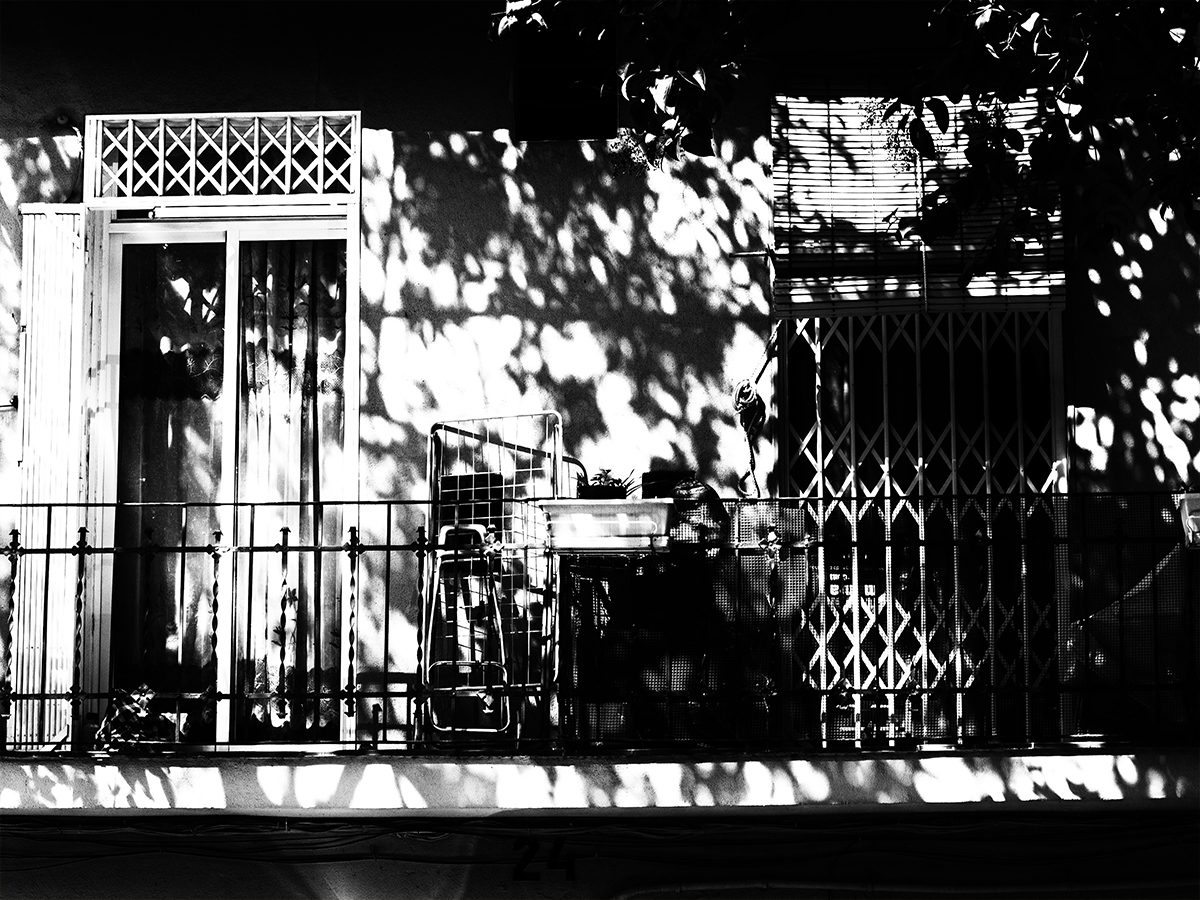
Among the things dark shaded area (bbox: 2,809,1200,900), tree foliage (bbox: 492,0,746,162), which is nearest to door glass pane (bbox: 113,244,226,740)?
dark shaded area (bbox: 2,809,1200,900)

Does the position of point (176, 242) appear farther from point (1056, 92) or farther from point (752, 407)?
point (1056, 92)

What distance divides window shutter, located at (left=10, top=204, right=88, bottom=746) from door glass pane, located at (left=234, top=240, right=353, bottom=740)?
3.04 ft

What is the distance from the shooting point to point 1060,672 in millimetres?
7496

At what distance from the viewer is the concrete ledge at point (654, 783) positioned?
695 centimetres

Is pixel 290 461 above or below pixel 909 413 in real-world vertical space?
below

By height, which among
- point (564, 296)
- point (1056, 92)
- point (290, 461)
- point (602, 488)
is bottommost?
point (602, 488)

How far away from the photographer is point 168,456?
839 cm

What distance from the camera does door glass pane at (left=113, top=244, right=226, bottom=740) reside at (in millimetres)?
8281

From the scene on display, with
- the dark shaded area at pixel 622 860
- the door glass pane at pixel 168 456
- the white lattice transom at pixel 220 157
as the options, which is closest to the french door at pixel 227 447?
the door glass pane at pixel 168 456

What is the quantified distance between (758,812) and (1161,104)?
3803mm

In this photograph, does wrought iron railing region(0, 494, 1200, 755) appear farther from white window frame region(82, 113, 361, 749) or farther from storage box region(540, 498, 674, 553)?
storage box region(540, 498, 674, 553)

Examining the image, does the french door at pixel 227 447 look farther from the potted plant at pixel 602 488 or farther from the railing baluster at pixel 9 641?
the potted plant at pixel 602 488

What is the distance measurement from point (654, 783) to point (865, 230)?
323 centimetres

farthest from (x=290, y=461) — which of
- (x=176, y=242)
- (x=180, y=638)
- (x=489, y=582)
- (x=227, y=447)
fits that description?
(x=489, y=582)
